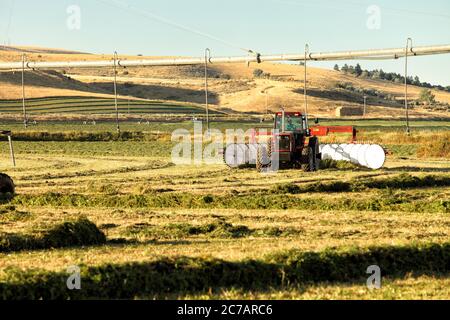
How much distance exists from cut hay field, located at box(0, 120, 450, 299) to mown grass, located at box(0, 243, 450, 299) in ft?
0.07

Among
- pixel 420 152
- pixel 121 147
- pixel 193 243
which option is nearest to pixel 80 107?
pixel 121 147

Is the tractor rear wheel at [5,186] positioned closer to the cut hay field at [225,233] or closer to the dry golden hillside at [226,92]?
the cut hay field at [225,233]

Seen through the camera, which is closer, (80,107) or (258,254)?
(258,254)

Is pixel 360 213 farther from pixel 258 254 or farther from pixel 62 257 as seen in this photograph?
pixel 62 257

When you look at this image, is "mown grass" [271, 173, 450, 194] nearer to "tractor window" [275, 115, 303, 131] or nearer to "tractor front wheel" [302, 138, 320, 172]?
"tractor front wheel" [302, 138, 320, 172]

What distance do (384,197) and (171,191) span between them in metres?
7.46

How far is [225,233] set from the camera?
19.7m

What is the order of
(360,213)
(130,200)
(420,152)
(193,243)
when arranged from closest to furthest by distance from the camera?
(193,243) → (360,213) → (130,200) → (420,152)

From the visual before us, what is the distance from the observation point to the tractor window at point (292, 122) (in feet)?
126

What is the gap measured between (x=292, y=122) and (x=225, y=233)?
19260 millimetres

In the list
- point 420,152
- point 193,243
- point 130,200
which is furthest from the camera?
point 420,152

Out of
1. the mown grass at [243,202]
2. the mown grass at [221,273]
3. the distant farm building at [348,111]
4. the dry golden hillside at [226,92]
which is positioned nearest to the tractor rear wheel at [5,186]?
the mown grass at [243,202]

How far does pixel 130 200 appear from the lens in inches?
1063

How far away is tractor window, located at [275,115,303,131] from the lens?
3831 cm
